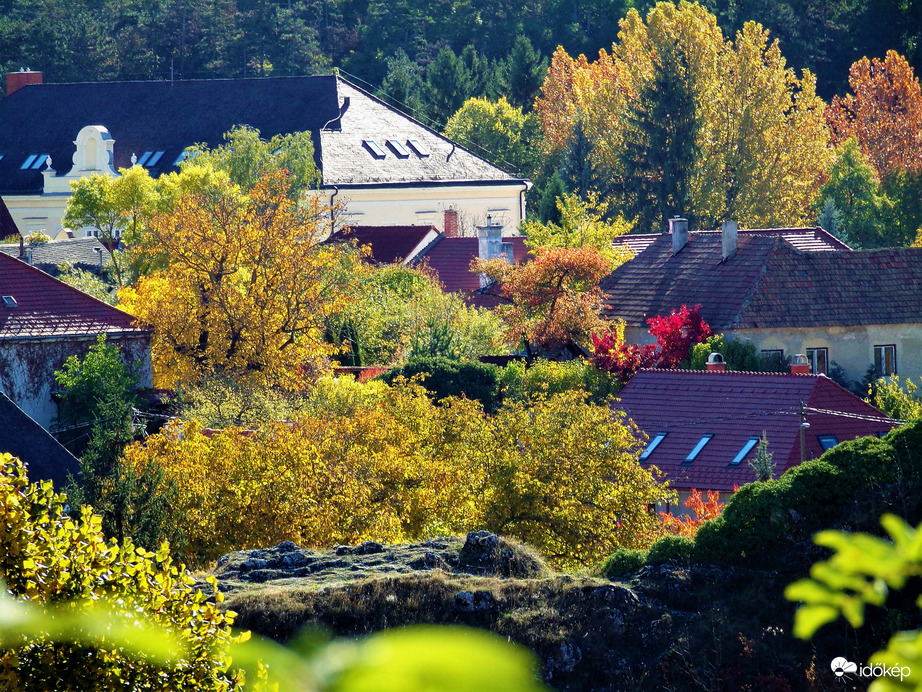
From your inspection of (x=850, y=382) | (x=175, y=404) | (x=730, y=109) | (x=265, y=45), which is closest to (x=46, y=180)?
(x=265, y=45)

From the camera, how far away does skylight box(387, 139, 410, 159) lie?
60.8 m

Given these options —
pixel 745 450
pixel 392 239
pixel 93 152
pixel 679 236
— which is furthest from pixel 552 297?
pixel 93 152

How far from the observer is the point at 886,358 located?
3562 cm

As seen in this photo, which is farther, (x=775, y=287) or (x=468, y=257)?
(x=468, y=257)

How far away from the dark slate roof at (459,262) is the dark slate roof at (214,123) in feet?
30.6

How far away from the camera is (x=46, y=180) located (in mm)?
61531

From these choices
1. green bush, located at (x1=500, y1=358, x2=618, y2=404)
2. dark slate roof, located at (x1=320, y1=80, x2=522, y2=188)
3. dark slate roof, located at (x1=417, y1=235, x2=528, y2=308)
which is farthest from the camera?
dark slate roof, located at (x1=320, y1=80, x2=522, y2=188)

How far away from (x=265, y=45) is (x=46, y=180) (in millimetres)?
24287

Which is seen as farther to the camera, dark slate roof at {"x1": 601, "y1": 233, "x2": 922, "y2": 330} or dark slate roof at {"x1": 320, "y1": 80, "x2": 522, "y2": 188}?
dark slate roof at {"x1": 320, "y1": 80, "x2": 522, "y2": 188}

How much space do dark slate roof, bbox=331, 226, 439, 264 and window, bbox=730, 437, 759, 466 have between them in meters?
23.2

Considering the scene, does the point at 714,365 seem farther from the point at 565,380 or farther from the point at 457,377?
the point at 457,377

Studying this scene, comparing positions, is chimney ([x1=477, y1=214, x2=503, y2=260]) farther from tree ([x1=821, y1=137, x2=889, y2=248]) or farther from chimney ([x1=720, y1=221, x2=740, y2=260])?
tree ([x1=821, y1=137, x2=889, y2=248])

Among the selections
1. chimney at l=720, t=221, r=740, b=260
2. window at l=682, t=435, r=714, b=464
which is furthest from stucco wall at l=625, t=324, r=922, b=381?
window at l=682, t=435, r=714, b=464

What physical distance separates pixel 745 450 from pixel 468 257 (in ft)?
79.0
